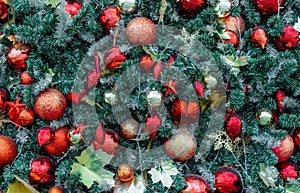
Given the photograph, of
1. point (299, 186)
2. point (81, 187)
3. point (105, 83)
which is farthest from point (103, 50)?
point (299, 186)

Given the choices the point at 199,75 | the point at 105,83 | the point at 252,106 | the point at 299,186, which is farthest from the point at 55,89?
the point at 299,186

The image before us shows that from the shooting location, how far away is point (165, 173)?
1133mm

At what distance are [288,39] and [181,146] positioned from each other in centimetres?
42

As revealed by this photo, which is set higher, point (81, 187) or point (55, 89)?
point (55, 89)

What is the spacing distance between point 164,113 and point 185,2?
30cm

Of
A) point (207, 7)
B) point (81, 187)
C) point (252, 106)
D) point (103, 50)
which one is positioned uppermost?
point (207, 7)

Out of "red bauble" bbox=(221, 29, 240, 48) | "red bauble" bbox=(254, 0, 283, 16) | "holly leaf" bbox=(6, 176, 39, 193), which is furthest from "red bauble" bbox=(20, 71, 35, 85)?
"red bauble" bbox=(254, 0, 283, 16)

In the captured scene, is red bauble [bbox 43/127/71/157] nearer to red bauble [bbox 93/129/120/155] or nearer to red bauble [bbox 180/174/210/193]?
red bauble [bbox 93/129/120/155]

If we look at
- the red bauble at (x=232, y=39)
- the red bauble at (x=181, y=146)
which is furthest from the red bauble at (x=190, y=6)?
the red bauble at (x=181, y=146)

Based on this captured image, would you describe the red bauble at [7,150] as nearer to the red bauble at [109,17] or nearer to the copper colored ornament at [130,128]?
the copper colored ornament at [130,128]

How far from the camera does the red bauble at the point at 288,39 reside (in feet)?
3.94

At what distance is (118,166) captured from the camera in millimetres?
1143

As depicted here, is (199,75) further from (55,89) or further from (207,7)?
(55,89)

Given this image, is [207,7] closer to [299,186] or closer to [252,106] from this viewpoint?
[252,106]
